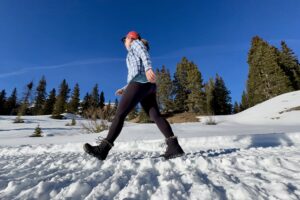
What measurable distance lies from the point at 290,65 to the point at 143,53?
43.1 metres

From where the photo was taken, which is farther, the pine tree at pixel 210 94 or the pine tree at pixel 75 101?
the pine tree at pixel 75 101

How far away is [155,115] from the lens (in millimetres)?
3117

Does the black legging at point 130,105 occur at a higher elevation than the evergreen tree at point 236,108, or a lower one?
lower

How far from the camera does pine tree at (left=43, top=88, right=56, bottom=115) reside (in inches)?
2072

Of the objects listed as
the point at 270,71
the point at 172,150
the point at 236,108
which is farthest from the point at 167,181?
the point at 236,108

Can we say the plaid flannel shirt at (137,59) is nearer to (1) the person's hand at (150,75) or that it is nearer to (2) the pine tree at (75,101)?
(1) the person's hand at (150,75)

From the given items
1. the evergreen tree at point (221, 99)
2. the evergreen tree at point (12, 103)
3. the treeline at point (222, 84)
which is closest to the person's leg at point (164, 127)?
the treeline at point (222, 84)

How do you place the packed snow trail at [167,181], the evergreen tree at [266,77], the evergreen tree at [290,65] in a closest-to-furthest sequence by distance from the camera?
1. the packed snow trail at [167,181]
2. the evergreen tree at [266,77]
3. the evergreen tree at [290,65]

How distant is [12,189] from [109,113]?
377 inches

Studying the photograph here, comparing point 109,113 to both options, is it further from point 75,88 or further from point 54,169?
point 75,88

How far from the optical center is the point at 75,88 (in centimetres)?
5575

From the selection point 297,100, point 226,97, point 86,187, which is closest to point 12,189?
point 86,187

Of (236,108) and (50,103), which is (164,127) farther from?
(236,108)

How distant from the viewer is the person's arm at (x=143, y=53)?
2.91 m
